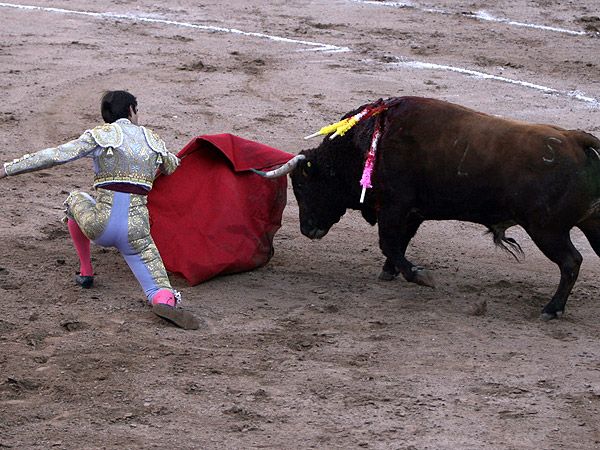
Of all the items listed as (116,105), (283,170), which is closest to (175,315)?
(116,105)

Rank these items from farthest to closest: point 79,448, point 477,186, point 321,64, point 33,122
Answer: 1. point 321,64
2. point 33,122
3. point 477,186
4. point 79,448

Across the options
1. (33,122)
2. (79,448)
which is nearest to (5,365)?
(79,448)

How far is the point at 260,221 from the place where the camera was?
5.45 metres

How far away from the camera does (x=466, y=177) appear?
4.81m

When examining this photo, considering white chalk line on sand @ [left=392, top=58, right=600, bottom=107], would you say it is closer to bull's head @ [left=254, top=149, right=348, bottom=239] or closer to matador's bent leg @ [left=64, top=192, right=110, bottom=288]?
bull's head @ [left=254, top=149, right=348, bottom=239]

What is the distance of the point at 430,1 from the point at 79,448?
1022 cm

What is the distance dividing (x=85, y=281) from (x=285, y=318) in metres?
1.14

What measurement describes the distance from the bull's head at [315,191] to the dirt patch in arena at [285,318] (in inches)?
11.8

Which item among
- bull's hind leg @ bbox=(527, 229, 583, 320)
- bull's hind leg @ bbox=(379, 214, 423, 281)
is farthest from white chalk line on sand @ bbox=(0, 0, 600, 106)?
bull's hind leg @ bbox=(527, 229, 583, 320)

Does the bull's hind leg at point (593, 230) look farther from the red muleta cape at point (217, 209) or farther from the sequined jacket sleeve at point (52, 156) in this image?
the sequined jacket sleeve at point (52, 156)

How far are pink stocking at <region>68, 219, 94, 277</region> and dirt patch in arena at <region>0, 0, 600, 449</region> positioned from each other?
17 centimetres

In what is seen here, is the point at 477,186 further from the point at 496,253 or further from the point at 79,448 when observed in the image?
the point at 79,448

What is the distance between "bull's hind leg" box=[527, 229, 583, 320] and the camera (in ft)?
15.3

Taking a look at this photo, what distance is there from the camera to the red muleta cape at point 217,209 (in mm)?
5219
